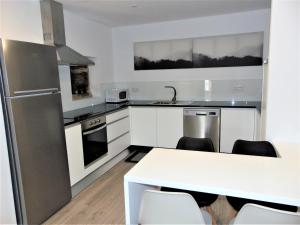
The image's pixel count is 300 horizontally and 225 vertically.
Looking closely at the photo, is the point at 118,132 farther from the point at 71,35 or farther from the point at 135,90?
the point at 71,35

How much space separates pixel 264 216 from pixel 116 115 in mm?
2808

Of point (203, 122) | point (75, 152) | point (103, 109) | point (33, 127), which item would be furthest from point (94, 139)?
point (203, 122)

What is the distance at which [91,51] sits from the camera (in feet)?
12.8

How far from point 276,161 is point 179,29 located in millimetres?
3119

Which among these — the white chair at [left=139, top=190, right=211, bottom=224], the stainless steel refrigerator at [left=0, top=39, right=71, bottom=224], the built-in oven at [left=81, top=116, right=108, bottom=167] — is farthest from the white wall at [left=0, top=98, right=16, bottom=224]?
the white chair at [left=139, top=190, right=211, bottom=224]

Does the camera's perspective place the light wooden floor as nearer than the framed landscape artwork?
Yes

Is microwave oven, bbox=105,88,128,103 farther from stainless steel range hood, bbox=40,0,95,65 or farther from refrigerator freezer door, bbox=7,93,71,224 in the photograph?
refrigerator freezer door, bbox=7,93,71,224

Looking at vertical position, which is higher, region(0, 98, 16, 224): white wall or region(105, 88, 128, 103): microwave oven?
region(105, 88, 128, 103): microwave oven

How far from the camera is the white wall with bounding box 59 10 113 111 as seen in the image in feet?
11.0

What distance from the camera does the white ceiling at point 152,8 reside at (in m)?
2.98

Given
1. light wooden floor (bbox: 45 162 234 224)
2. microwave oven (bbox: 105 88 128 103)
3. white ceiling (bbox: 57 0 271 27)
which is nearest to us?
light wooden floor (bbox: 45 162 234 224)

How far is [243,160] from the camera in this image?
159 cm

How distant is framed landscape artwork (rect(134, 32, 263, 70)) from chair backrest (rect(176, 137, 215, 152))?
90.6 inches

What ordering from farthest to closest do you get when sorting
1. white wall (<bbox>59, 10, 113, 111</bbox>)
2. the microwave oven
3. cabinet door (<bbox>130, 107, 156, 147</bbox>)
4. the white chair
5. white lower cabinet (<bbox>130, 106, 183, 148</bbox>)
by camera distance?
the microwave oven, cabinet door (<bbox>130, 107, 156, 147</bbox>), white lower cabinet (<bbox>130, 106, 183, 148</bbox>), white wall (<bbox>59, 10, 113, 111</bbox>), the white chair
